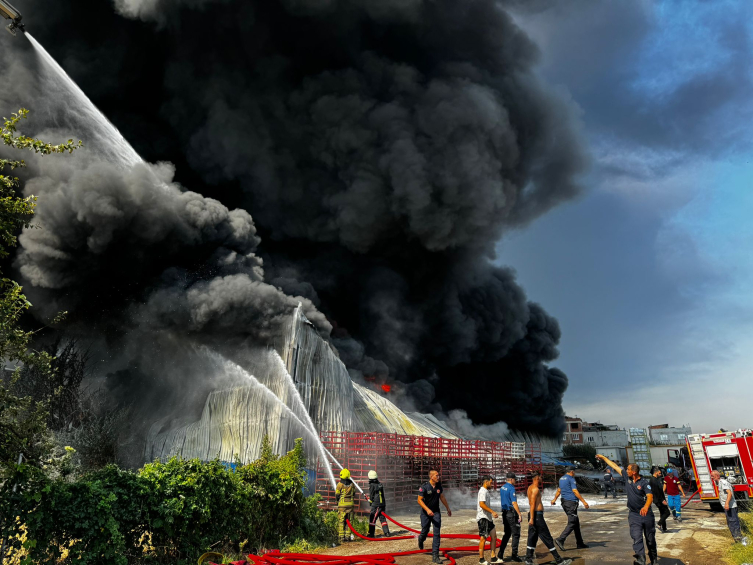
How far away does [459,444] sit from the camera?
69.9 feet

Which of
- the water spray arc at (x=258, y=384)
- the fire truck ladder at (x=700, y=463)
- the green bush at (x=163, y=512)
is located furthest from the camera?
the fire truck ladder at (x=700, y=463)

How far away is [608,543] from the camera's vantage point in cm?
1006

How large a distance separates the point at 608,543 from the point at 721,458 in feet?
30.5

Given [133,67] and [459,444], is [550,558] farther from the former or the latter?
[133,67]

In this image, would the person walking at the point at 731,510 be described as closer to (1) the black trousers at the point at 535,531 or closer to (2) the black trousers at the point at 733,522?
(2) the black trousers at the point at 733,522

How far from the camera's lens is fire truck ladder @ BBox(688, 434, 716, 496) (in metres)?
16.6

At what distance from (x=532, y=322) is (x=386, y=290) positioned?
18.7 m

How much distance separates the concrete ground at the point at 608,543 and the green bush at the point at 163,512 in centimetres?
123

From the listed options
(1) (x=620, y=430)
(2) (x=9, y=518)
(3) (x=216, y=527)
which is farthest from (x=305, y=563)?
(1) (x=620, y=430)

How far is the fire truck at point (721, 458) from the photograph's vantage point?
629 inches

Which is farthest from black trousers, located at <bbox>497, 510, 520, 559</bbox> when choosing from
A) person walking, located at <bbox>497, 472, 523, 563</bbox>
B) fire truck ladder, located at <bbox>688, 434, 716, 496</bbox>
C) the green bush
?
fire truck ladder, located at <bbox>688, 434, 716, 496</bbox>

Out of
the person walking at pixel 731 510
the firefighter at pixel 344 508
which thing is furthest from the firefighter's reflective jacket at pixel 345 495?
the person walking at pixel 731 510

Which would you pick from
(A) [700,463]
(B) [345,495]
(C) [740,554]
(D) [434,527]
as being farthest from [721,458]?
(D) [434,527]

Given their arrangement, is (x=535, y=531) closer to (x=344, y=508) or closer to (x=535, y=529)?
(x=535, y=529)
